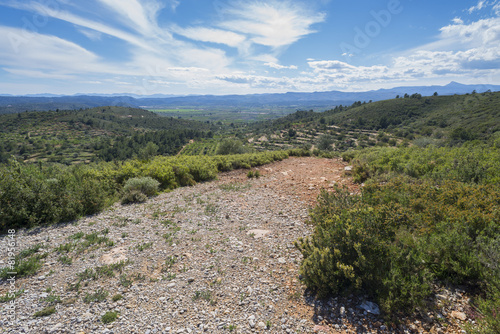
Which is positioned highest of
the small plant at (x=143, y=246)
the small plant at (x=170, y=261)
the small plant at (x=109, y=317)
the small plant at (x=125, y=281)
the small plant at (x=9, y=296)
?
the small plant at (x=9, y=296)

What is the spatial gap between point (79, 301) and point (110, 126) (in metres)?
154

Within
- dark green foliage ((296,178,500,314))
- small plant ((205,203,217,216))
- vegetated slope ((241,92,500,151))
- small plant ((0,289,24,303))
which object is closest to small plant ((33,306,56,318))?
small plant ((0,289,24,303))

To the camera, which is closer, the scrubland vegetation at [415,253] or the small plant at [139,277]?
the scrubland vegetation at [415,253]

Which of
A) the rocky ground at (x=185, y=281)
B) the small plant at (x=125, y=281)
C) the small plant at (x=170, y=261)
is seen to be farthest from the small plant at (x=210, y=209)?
the small plant at (x=125, y=281)

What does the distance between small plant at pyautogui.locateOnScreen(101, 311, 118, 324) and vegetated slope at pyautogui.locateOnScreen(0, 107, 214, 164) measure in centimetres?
5028

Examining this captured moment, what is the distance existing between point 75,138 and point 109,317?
129011mm

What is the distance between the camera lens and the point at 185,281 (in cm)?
495

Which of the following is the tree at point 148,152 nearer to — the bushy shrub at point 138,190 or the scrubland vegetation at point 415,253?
the bushy shrub at point 138,190

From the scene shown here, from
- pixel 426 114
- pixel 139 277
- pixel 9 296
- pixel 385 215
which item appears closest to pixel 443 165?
→ pixel 385 215

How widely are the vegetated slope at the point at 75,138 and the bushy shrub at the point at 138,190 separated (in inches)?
1677

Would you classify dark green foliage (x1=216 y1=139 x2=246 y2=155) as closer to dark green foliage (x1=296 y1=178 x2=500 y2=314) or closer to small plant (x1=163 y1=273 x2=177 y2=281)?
Answer: small plant (x1=163 y1=273 x2=177 y2=281)

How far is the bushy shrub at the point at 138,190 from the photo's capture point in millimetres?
9992

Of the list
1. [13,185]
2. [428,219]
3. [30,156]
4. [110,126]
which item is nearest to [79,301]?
[13,185]

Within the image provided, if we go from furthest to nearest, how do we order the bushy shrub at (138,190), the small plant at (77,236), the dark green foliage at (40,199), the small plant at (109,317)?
1. the bushy shrub at (138,190)
2. the dark green foliage at (40,199)
3. the small plant at (77,236)
4. the small plant at (109,317)
